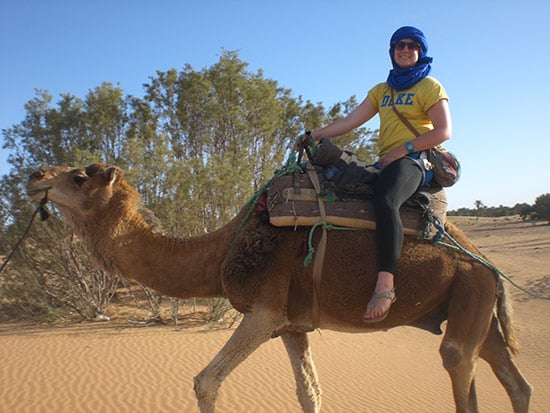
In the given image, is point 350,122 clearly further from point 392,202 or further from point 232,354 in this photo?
point 232,354

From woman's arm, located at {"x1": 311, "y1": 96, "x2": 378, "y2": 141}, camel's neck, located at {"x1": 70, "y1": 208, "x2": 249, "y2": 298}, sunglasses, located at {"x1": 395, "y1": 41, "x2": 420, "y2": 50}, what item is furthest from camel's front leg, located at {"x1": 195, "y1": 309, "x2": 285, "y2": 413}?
sunglasses, located at {"x1": 395, "y1": 41, "x2": 420, "y2": 50}

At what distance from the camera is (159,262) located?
3756mm

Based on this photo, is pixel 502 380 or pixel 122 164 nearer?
pixel 502 380

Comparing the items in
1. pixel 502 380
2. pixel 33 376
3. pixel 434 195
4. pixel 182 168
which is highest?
pixel 182 168

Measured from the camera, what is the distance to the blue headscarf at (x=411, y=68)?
368cm

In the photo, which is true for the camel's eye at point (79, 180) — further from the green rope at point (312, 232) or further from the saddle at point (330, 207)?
the green rope at point (312, 232)

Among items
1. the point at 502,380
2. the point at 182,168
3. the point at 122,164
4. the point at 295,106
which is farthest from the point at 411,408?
the point at 295,106

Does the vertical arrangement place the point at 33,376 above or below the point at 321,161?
below

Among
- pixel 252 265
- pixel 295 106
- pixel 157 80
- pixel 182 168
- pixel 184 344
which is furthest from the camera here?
pixel 295 106

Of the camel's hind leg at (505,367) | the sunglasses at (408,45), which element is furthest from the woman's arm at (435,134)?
the camel's hind leg at (505,367)

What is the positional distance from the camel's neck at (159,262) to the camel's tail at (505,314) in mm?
2368

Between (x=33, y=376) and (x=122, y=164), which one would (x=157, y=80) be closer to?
(x=122, y=164)

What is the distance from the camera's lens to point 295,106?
58.1 feet

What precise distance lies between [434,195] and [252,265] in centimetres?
165
